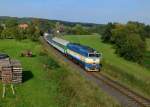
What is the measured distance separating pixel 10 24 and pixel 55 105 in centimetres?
13505

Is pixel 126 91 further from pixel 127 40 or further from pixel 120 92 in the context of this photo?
pixel 127 40

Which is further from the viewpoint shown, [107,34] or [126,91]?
[107,34]

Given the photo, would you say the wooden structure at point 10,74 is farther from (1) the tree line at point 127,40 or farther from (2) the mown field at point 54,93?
(1) the tree line at point 127,40

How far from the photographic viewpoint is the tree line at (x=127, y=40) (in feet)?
241

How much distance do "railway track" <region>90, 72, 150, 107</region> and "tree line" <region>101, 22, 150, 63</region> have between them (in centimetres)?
3102

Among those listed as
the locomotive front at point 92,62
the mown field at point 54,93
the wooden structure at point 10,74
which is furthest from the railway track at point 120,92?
the wooden structure at point 10,74

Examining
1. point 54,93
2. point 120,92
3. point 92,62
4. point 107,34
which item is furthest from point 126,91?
point 107,34

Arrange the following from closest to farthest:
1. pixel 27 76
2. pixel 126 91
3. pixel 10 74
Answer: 1. pixel 10 74
2. pixel 126 91
3. pixel 27 76

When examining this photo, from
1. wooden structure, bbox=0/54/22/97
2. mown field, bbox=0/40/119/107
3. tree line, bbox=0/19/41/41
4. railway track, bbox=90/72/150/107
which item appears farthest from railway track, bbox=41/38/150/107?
tree line, bbox=0/19/41/41

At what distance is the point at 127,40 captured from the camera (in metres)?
84.4

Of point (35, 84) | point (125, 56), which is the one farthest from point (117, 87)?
point (125, 56)

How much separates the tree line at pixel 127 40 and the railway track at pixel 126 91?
31.0 meters

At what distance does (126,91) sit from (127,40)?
5261 cm

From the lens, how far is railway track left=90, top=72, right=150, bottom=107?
2792cm
